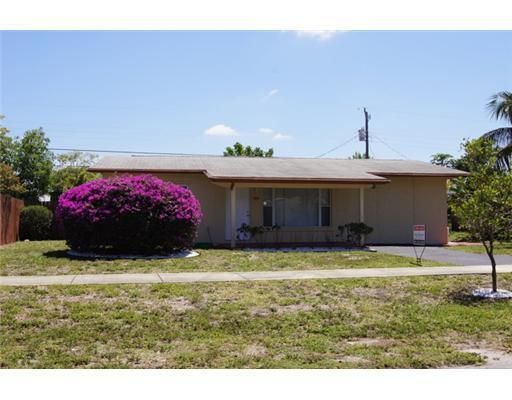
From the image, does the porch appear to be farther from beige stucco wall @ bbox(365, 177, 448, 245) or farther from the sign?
the sign

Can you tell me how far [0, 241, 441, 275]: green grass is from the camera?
465 inches

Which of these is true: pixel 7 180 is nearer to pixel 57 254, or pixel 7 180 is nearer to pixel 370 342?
pixel 57 254

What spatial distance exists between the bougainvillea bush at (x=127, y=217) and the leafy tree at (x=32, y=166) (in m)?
22.0

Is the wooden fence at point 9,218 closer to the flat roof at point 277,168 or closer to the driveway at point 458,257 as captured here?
the flat roof at point 277,168

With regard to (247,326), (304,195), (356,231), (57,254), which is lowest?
(247,326)

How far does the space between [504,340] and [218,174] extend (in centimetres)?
1213

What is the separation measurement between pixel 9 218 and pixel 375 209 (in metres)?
13.7

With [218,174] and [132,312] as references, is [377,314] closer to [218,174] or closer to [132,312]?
[132,312]

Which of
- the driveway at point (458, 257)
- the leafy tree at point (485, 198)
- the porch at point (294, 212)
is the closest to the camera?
the leafy tree at point (485, 198)

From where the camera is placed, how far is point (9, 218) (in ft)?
64.6

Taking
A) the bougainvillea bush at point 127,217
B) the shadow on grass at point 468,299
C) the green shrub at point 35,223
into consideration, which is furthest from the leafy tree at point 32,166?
the shadow on grass at point 468,299

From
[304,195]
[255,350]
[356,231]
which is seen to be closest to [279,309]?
[255,350]

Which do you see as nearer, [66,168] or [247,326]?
[247,326]

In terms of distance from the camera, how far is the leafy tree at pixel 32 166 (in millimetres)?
35250
